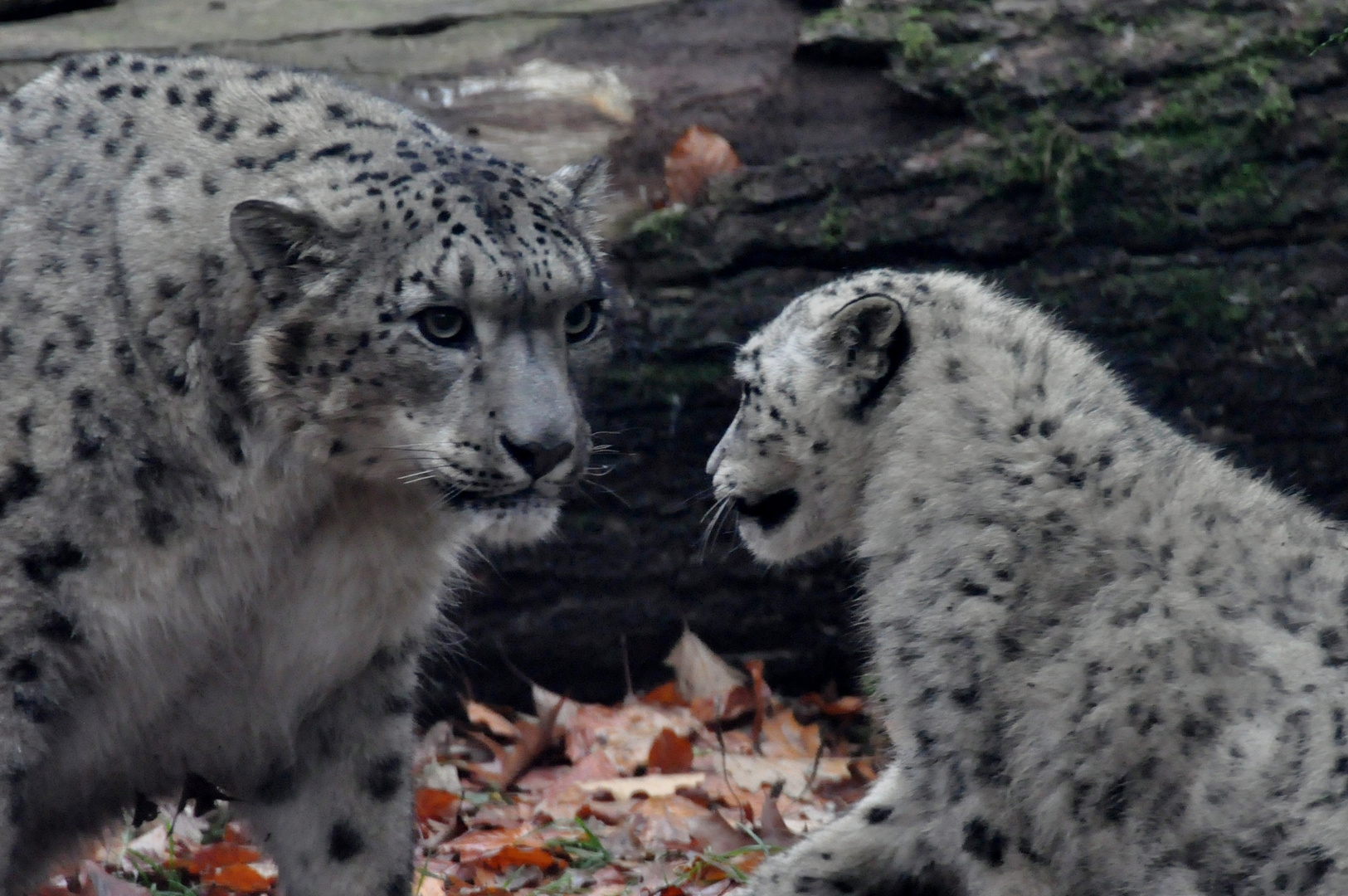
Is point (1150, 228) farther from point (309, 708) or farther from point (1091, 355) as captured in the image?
point (309, 708)

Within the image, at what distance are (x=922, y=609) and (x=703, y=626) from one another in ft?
9.50

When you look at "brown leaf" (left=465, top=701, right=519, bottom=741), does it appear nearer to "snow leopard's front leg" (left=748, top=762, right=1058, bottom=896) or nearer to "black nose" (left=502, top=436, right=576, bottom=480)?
"snow leopard's front leg" (left=748, top=762, right=1058, bottom=896)

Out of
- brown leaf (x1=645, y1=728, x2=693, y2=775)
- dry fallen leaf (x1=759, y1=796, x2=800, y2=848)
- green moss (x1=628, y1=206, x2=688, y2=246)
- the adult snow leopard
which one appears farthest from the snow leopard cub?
brown leaf (x1=645, y1=728, x2=693, y2=775)

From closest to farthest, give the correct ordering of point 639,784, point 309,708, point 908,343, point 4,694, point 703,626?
point 4,694 < point 908,343 < point 309,708 < point 639,784 < point 703,626

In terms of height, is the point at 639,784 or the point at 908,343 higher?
the point at 908,343

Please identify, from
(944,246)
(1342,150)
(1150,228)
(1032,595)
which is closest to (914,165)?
(944,246)

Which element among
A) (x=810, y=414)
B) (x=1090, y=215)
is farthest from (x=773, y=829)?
(x=1090, y=215)

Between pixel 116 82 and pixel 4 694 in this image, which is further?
pixel 116 82

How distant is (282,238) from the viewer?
193 inches

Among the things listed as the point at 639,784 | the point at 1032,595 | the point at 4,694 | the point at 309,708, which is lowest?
the point at 639,784

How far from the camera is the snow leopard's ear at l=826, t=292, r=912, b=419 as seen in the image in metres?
5.23

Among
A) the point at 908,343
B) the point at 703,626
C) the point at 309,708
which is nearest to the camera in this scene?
the point at 908,343

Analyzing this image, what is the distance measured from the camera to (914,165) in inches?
284

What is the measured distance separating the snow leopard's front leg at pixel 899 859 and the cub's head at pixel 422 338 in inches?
49.7
